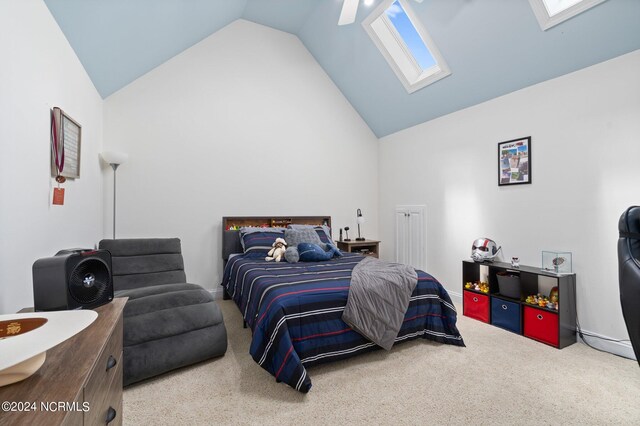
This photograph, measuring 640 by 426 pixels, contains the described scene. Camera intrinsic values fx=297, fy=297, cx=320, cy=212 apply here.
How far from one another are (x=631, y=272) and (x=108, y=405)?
1.81m

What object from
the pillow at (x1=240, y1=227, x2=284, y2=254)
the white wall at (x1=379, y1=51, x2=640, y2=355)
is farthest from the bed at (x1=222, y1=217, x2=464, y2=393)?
the white wall at (x1=379, y1=51, x2=640, y2=355)

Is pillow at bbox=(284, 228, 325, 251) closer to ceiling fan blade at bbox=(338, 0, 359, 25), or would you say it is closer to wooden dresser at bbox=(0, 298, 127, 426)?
ceiling fan blade at bbox=(338, 0, 359, 25)

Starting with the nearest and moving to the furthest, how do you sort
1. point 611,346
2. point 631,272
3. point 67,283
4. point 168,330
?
point 631,272 → point 67,283 → point 168,330 → point 611,346

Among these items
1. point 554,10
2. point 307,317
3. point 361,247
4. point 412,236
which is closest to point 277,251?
point 307,317

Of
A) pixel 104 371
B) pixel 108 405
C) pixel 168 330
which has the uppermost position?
pixel 104 371

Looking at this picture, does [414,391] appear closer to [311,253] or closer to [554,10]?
[311,253]

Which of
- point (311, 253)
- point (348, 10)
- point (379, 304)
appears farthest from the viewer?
point (311, 253)

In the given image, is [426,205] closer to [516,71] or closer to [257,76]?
[516,71]

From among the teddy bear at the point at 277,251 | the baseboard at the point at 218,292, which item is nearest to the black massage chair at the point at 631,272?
the teddy bear at the point at 277,251

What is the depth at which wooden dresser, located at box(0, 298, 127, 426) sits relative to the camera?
60 cm

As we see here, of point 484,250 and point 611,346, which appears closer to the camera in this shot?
point 611,346

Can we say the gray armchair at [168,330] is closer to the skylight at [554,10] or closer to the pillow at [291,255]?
the pillow at [291,255]

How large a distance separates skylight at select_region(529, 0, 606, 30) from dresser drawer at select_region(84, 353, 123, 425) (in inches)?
145

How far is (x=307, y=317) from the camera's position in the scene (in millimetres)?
2033
